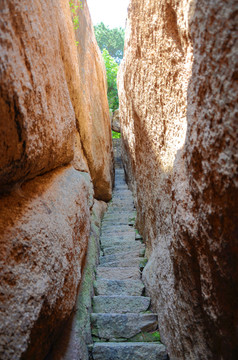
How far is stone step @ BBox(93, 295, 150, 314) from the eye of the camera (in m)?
2.76

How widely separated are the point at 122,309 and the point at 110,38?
16206 mm

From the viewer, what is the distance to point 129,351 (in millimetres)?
2291

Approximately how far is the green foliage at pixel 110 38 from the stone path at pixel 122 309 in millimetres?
14417

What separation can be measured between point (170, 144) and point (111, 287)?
1872mm

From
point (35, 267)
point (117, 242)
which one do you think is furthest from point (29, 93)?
point (117, 242)

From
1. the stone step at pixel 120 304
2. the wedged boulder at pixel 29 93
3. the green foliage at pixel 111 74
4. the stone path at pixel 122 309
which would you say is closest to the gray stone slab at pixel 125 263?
the stone path at pixel 122 309

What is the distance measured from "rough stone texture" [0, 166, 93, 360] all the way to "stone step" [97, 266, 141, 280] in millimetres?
1228

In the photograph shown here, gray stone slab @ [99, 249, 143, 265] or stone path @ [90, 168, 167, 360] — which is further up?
stone path @ [90, 168, 167, 360]

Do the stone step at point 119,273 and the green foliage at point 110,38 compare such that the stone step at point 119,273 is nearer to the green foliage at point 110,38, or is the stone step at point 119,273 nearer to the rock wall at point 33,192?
the rock wall at point 33,192

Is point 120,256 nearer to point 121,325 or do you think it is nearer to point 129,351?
point 121,325

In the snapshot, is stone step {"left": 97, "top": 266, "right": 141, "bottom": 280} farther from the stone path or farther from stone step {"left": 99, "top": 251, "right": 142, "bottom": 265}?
stone step {"left": 99, "top": 251, "right": 142, "bottom": 265}

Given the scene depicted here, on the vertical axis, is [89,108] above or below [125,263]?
above

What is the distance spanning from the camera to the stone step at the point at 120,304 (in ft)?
9.06

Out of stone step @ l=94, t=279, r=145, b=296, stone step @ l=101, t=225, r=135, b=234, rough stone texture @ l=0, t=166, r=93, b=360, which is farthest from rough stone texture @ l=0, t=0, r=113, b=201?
stone step @ l=101, t=225, r=135, b=234
